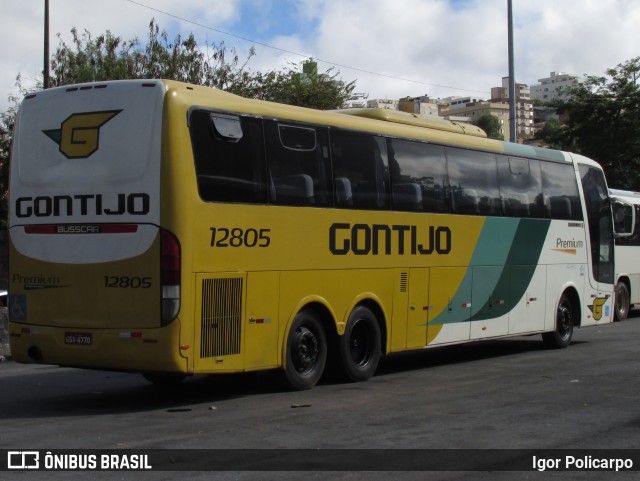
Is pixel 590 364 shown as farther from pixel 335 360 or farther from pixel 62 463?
pixel 62 463

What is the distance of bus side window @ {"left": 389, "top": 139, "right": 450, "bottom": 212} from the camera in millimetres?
14031

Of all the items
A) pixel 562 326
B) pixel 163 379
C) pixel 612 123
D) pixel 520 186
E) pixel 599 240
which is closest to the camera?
pixel 163 379

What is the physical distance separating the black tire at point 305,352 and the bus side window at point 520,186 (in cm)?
528

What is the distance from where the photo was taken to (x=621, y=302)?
2703 cm

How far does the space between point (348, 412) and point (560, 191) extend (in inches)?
368

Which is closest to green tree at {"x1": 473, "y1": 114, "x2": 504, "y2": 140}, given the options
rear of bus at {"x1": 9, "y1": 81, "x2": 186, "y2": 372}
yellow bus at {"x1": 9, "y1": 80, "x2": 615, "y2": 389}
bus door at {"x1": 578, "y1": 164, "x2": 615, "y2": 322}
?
bus door at {"x1": 578, "y1": 164, "x2": 615, "y2": 322}

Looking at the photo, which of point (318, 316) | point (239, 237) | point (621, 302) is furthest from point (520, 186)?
point (621, 302)

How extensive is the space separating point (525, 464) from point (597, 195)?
12721mm

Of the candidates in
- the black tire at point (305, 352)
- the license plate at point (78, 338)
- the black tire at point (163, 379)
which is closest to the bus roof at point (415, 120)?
the black tire at point (305, 352)

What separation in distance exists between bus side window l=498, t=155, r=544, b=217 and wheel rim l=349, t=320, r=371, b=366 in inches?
167

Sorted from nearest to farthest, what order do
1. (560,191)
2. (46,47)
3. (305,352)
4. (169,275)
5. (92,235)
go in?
1. (169,275)
2. (92,235)
3. (305,352)
4. (560,191)
5. (46,47)

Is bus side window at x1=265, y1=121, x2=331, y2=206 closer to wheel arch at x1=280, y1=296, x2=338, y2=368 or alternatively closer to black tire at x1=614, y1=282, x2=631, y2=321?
wheel arch at x1=280, y1=296, x2=338, y2=368

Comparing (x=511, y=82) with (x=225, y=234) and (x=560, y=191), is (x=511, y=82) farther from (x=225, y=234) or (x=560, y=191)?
(x=225, y=234)

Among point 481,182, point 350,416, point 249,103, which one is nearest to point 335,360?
point 350,416
